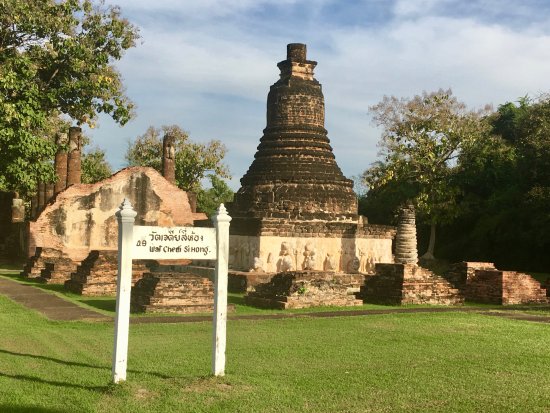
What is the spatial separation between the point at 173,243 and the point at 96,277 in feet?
30.4

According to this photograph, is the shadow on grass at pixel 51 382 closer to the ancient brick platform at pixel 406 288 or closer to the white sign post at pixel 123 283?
the white sign post at pixel 123 283

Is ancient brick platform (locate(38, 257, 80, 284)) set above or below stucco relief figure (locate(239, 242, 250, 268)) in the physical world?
below

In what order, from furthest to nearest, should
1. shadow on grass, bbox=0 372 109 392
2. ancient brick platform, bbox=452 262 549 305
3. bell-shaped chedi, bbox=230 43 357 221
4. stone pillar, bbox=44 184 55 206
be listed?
stone pillar, bbox=44 184 55 206 → bell-shaped chedi, bbox=230 43 357 221 → ancient brick platform, bbox=452 262 549 305 → shadow on grass, bbox=0 372 109 392

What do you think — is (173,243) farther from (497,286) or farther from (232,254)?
(232,254)

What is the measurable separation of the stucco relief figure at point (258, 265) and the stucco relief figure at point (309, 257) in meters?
1.32

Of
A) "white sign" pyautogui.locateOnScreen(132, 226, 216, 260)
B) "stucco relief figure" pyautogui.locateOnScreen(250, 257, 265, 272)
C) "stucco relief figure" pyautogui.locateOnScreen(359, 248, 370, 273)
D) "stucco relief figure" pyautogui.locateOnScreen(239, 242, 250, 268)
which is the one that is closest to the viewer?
"white sign" pyautogui.locateOnScreen(132, 226, 216, 260)

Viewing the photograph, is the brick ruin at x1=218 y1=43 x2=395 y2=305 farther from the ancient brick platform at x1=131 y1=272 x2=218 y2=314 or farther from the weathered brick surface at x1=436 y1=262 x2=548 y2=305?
the ancient brick platform at x1=131 y1=272 x2=218 y2=314

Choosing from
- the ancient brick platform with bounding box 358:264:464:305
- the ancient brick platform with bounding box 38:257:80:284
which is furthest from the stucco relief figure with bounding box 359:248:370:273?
the ancient brick platform with bounding box 38:257:80:284

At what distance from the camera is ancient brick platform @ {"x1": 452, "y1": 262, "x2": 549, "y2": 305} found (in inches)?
637

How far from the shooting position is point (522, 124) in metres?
28.3

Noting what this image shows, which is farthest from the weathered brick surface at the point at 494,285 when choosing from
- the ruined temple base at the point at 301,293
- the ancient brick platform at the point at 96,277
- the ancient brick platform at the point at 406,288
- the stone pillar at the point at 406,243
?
the ancient brick platform at the point at 96,277

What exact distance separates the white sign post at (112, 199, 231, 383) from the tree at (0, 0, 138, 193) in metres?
10.8

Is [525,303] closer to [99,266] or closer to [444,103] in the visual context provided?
[99,266]

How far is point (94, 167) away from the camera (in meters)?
43.2
